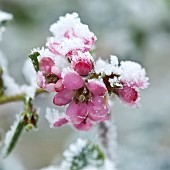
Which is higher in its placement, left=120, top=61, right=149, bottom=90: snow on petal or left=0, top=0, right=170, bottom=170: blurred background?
left=0, top=0, right=170, bottom=170: blurred background

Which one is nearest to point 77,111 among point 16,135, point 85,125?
point 85,125

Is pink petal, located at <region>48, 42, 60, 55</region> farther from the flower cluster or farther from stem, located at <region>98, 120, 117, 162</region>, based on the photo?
stem, located at <region>98, 120, 117, 162</region>

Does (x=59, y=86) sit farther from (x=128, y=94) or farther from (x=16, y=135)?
(x=16, y=135)

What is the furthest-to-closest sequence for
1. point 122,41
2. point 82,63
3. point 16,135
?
point 122,41
point 16,135
point 82,63

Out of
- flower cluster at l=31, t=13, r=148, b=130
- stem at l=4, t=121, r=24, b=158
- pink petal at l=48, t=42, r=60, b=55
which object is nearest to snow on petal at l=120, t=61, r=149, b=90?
flower cluster at l=31, t=13, r=148, b=130

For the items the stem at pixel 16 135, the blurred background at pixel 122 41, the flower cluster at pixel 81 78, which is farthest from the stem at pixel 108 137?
the blurred background at pixel 122 41

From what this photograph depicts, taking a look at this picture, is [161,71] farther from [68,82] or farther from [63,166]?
[68,82]
